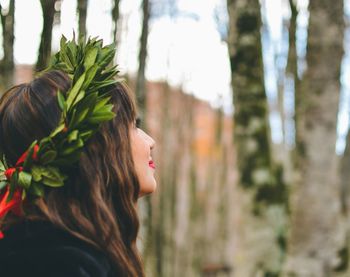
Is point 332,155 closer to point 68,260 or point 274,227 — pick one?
point 274,227

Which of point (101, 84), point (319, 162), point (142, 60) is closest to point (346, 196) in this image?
point (319, 162)

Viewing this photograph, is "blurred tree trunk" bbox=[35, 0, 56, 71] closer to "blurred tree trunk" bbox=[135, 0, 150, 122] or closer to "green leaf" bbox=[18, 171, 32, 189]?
"green leaf" bbox=[18, 171, 32, 189]

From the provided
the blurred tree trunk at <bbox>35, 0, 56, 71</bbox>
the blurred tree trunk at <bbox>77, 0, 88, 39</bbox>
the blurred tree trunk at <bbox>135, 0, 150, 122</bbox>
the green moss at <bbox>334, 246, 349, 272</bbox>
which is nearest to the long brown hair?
the blurred tree trunk at <bbox>35, 0, 56, 71</bbox>

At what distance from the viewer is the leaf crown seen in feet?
7.57

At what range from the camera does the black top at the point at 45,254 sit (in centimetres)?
209

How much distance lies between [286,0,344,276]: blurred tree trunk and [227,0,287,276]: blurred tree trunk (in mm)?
841

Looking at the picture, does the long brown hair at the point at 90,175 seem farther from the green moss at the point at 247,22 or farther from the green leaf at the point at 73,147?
the green moss at the point at 247,22

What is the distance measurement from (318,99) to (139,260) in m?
3.05

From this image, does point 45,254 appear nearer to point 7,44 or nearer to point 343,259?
point 7,44

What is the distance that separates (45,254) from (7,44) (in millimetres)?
2939

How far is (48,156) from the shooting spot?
2.32 meters

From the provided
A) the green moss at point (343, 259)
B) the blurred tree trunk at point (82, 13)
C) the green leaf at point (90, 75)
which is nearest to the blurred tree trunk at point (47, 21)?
the blurred tree trunk at point (82, 13)

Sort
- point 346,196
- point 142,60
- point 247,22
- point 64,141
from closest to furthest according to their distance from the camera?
point 64,141, point 247,22, point 346,196, point 142,60

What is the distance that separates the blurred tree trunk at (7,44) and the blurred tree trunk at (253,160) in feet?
6.99
